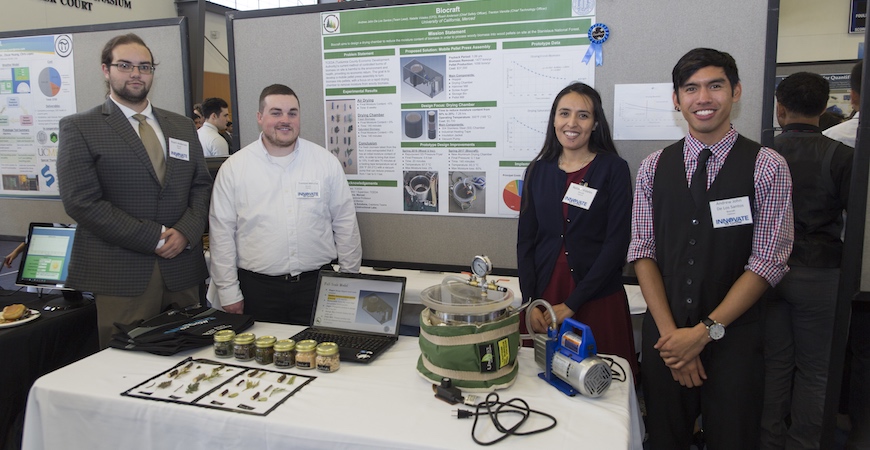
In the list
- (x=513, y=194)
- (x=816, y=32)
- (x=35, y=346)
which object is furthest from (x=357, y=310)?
(x=816, y=32)

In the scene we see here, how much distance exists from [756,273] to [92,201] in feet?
7.31

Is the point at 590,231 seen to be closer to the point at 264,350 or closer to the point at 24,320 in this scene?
the point at 264,350

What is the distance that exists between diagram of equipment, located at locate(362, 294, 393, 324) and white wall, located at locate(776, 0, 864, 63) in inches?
240

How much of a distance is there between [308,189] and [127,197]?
69cm

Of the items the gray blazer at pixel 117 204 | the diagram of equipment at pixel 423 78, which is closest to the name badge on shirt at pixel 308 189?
the gray blazer at pixel 117 204

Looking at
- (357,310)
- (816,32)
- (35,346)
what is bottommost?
(35,346)

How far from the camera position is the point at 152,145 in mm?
2215

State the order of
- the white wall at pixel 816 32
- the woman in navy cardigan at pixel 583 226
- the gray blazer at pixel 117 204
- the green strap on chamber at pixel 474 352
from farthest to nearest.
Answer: the white wall at pixel 816 32, the gray blazer at pixel 117 204, the woman in navy cardigan at pixel 583 226, the green strap on chamber at pixel 474 352

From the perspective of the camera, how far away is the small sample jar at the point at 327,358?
1553 millimetres

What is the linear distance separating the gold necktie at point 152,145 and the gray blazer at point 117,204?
0.04 meters

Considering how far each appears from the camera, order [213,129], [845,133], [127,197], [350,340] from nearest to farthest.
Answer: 1. [350,340]
2. [127,197]
3. [845,133]
4. [213,129]

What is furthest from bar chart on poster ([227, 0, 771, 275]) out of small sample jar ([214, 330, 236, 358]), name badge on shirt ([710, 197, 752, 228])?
small sample jar ([214, 330, 236, 358])

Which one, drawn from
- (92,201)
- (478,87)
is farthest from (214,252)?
(478,87)

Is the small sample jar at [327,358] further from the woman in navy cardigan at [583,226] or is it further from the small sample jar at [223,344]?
the woman in navy cardigan at [583,226]
